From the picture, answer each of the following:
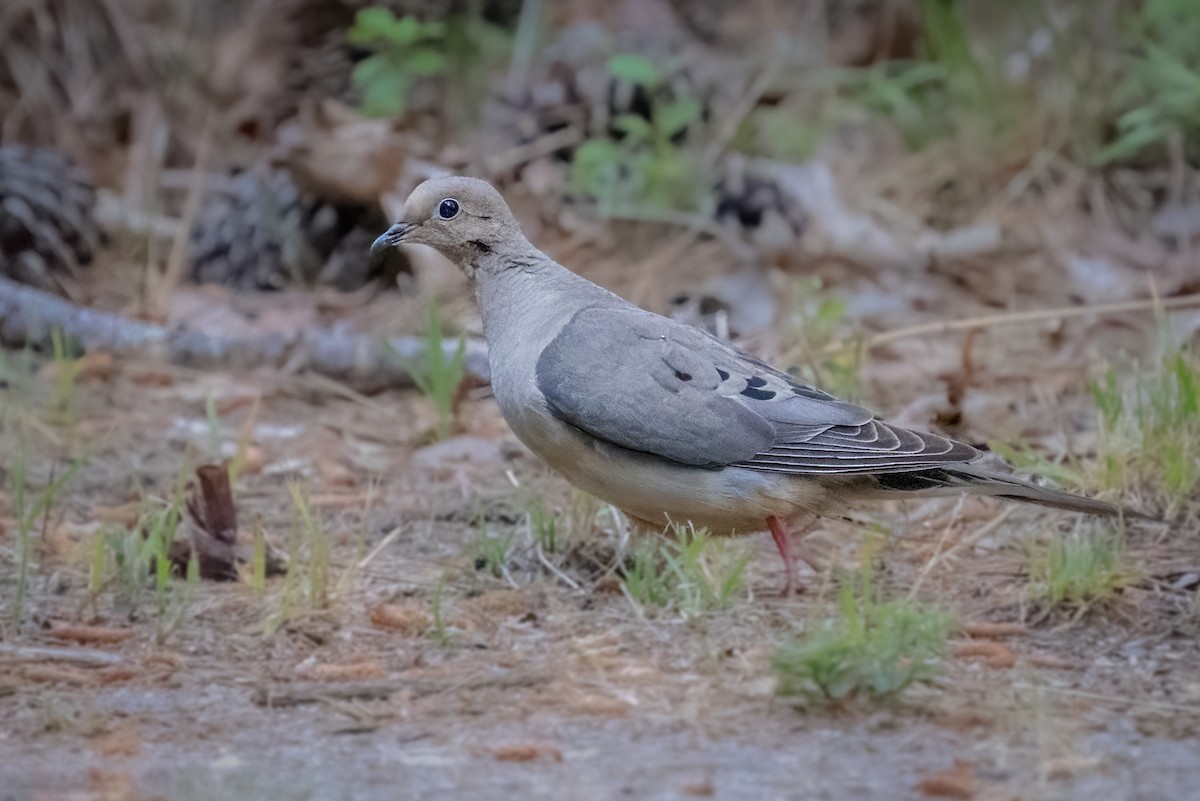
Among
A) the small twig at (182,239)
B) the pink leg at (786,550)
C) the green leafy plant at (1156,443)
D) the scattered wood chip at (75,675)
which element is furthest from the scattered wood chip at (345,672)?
the small twig at (182,239)

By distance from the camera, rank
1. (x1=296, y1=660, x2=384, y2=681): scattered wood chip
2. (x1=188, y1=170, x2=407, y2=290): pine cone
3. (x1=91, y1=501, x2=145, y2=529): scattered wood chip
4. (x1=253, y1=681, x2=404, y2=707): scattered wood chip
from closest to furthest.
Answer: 1. (x1=253, y1=681, x2=404, y2=707): scattered wood chip
2. (x1=296, y1=660, x2=384, y2=681): scattered wood chip
3. (x1=91, y1=501, x2=145, y2=529): scattered wood chip
4. (x1=188, y1=170, x2=407, y2=290): pine cone

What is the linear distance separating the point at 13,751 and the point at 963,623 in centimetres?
206

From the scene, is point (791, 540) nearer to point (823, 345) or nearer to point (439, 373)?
point (439, 373)

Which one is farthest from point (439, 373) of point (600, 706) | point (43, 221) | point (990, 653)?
point (43, 221)

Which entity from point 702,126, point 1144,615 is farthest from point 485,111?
point 1144,615

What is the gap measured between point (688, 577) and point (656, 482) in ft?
0.85

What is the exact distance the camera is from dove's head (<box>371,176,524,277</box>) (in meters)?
4.05

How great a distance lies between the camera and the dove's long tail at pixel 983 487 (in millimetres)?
3648

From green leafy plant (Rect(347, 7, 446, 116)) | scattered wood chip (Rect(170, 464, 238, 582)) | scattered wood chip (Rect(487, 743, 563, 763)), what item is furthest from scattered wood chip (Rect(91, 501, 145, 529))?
green leafy plant (Rect(347, 7, 446, 116))

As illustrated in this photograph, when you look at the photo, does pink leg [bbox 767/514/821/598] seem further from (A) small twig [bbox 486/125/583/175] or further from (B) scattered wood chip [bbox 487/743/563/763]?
(A) small twig [bbox 486/125/583/175]

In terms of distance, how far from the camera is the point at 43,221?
6.68m

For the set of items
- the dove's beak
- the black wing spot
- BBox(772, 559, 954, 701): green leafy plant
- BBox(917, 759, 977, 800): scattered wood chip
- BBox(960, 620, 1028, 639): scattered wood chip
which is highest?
the dove's beak

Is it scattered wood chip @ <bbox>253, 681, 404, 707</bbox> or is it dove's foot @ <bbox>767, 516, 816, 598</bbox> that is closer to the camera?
scattered wood chip @ <bbox>253, 681, 404, 707</bbox>

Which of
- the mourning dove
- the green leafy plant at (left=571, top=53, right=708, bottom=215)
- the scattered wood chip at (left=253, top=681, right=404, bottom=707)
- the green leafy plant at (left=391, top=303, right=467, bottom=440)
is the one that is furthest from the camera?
the green leafy plant at (left=571, top=53, right=708, bottom=215)
